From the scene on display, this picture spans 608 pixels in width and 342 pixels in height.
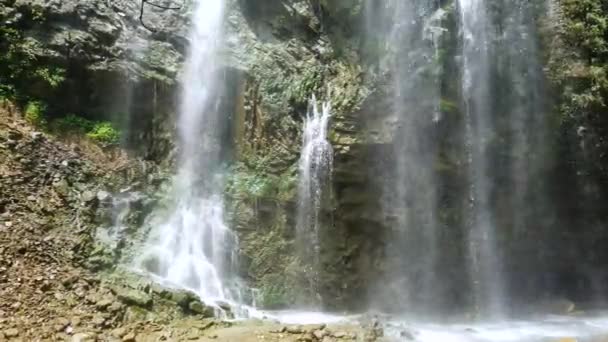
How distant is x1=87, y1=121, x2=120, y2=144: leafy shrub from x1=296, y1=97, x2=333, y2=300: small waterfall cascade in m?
3.83

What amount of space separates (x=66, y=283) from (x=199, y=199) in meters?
3.76

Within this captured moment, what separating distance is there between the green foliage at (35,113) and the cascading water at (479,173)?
28.3ft

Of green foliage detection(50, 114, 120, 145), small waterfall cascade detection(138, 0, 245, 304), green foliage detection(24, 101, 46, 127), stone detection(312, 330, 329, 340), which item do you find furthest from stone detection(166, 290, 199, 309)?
green foliage detection(24, 101, 46, 127)

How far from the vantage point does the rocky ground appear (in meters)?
6.99

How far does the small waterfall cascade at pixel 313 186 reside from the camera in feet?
36.4

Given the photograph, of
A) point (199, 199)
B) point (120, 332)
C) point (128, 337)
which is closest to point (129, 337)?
point (128, 337)

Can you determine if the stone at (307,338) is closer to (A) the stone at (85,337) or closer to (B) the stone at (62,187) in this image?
(A) the stone at (85,337)

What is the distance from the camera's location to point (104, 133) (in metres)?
10.8

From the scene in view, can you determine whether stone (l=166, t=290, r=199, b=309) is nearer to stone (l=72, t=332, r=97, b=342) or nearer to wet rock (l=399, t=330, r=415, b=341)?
stone (l=72, t=332, r=97, b=342)

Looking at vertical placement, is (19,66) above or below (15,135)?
above

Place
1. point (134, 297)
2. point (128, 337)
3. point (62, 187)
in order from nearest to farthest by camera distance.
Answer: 1. point (128, 337)
2. point (134, 297)
3. point (62, 187)

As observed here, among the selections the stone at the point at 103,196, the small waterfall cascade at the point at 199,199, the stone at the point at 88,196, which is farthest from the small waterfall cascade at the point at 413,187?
the stone at the point at 88,196

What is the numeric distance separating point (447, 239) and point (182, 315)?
247 inches

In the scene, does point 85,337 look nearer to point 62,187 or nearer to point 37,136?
point 62,187
